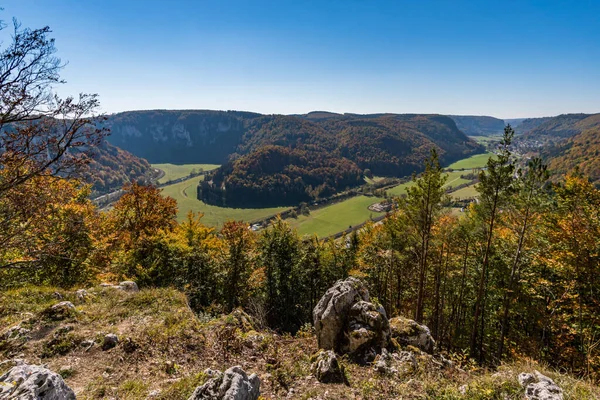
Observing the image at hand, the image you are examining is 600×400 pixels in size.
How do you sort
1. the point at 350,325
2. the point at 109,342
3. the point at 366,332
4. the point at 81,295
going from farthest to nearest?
the point at 81,295 → the point at 350,325 → the point at 366,332 → the point at 109,342

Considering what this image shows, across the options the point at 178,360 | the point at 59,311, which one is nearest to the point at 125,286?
the point at 59,311

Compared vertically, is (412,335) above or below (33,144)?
below

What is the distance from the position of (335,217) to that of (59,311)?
117 metres

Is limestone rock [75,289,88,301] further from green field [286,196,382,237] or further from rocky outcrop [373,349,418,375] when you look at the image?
green field [286,196,382,237]

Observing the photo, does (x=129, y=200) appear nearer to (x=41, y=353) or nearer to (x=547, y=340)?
(x=41, y=353)

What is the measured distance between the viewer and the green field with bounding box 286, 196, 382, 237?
108 m

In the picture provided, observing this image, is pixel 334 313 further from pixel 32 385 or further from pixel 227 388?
pixel 32 385

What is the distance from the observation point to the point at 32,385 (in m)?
4.62

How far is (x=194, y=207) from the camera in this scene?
153 meters

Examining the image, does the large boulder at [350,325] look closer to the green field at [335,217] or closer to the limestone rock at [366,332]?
the limestone rock at [366,332]

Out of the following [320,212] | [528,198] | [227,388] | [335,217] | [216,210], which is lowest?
[216,210]

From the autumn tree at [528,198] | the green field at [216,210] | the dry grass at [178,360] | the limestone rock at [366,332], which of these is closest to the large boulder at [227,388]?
the dry grass at [178,360]

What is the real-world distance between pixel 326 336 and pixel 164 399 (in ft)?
23.7

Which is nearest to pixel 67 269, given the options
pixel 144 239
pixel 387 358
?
pixel 144 239
